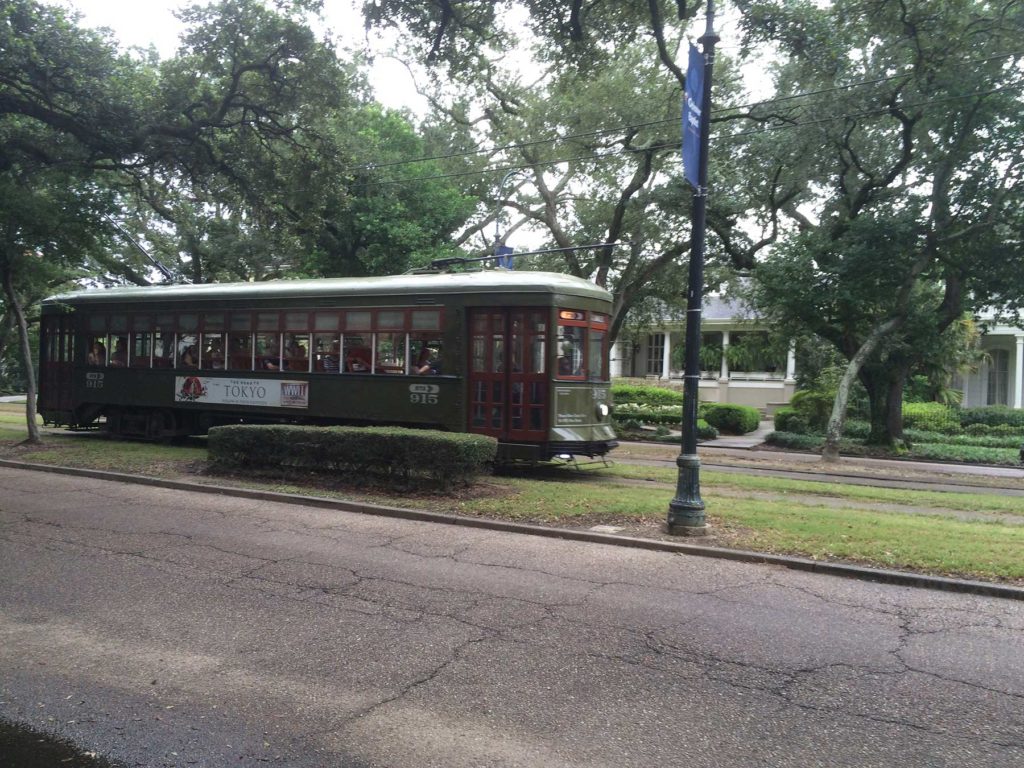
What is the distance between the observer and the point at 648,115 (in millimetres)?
22625

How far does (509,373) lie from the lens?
A: 44.5 ft

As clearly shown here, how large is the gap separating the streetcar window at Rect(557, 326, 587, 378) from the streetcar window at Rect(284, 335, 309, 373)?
17.8 feet

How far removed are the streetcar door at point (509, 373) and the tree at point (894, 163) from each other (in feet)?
23.2

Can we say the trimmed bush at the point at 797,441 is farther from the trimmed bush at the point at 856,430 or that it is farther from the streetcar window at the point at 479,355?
the streetcar window at the point at 479,355

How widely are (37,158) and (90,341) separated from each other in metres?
4.72

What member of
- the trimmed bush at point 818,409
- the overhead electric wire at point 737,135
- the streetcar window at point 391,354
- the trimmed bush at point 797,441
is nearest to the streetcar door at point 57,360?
the streetcar window at point 391,354

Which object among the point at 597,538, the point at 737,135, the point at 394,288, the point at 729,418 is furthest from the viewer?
the point at 729,418

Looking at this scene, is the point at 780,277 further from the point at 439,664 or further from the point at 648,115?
the point at 439,664

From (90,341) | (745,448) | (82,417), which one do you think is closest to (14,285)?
(90,341)

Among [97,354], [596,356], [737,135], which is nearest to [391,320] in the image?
[596,356]

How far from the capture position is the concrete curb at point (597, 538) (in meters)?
7.21

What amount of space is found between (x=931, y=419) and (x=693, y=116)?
80.0ft

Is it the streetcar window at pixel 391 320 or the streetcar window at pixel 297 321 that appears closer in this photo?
the streetcar window at pixel 391 320

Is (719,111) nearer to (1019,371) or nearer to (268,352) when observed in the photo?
(268,352)
